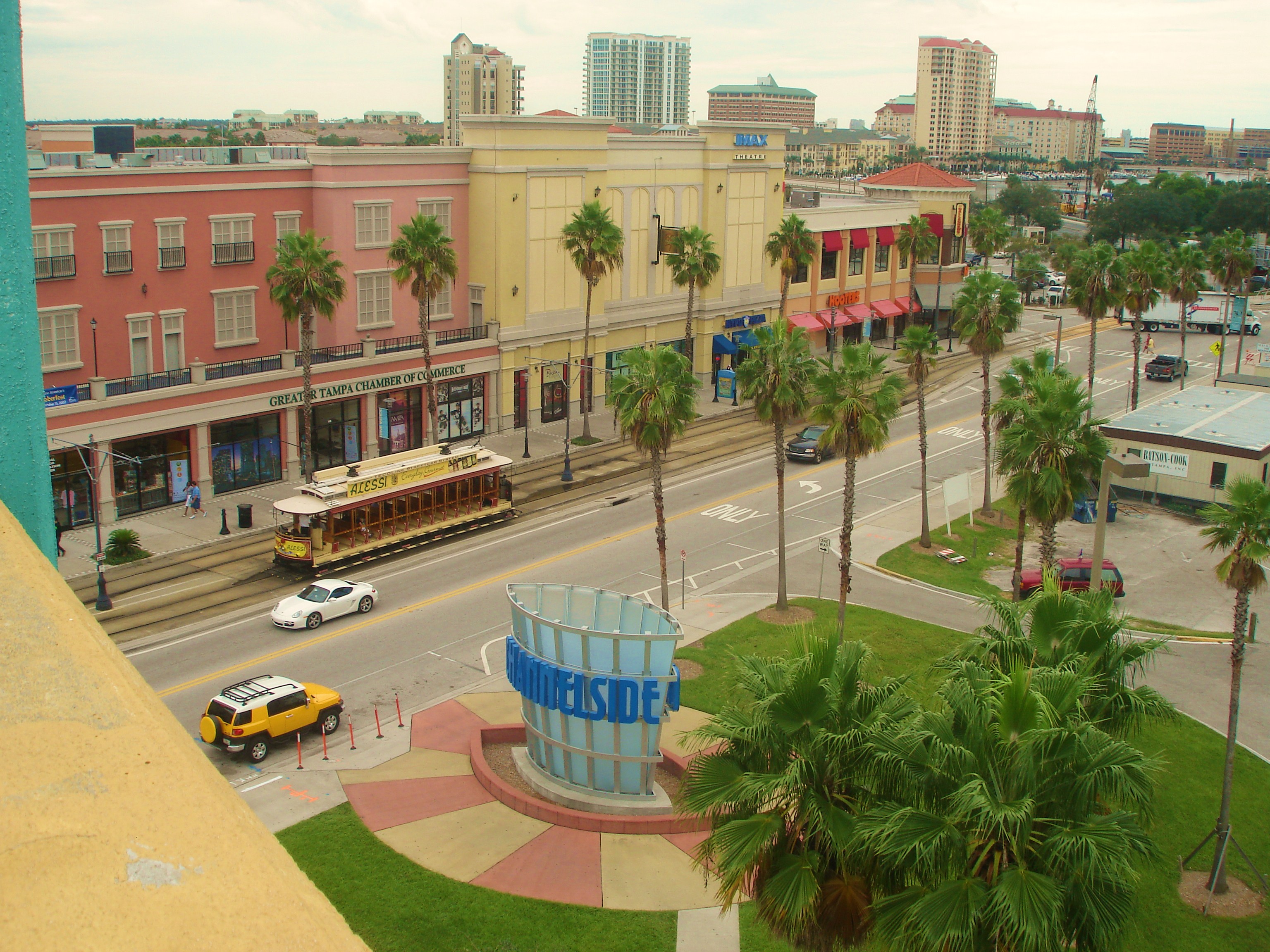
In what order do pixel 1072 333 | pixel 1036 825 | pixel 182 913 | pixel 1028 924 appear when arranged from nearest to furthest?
Result: pixel 182 913, pixel 1028 924, pixel 1036 825, pixel 1072 333

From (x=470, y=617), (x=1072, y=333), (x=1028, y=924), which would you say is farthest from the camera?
(x=1072, y=333)

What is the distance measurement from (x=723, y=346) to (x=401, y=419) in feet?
90.7

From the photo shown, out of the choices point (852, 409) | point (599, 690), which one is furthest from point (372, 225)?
point (599, 690)

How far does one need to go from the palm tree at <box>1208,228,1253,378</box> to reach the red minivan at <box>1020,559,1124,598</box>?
4649cm

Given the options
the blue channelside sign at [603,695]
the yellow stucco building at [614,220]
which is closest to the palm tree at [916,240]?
the yellow stucco building at [614,220]

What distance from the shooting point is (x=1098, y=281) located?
69375 mm

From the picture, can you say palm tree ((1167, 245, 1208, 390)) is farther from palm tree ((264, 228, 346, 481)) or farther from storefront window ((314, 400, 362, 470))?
palm tree ((264, 228, 346, 481))

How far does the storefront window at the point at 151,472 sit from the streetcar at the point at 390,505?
564cm

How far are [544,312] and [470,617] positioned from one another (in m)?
29.9

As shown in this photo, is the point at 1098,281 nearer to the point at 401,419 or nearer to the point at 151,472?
the point at 401,419

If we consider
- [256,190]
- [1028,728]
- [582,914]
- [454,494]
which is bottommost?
[582,914]

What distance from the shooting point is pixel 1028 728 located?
1443cm

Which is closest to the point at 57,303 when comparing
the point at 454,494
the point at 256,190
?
the point at 256,190

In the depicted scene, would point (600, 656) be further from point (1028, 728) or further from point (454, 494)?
point (454, 494)
